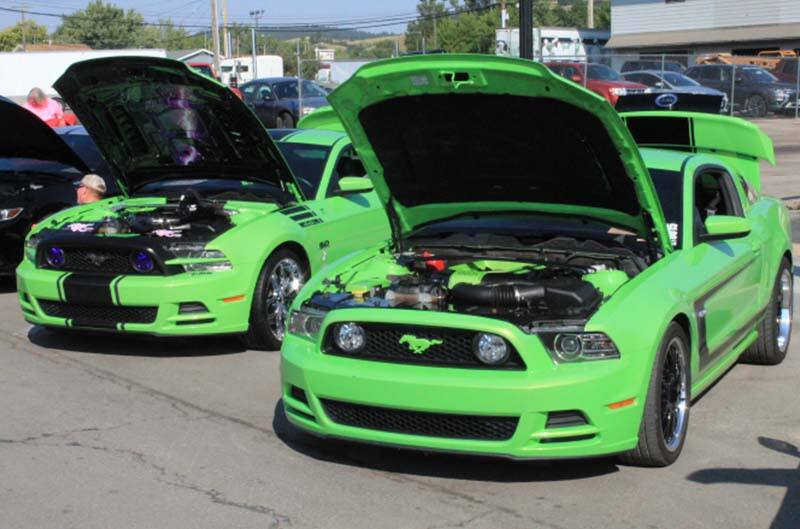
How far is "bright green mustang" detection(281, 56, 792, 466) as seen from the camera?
505 cm

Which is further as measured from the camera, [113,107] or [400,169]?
[113,107]

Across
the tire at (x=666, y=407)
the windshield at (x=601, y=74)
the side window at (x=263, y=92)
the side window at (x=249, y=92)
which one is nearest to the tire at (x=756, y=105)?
the windshield at (x=601, y=74)

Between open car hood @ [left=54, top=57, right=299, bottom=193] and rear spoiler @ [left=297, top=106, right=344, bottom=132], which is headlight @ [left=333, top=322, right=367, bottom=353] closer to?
open car hood @ [left=54, top=57, right=299, bottom=193]

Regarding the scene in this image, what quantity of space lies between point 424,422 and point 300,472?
0.73 metres

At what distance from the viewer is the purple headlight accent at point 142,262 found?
7.66 meters

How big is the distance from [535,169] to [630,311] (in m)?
1.21

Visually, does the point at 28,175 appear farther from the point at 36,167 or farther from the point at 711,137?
the point at 711,137

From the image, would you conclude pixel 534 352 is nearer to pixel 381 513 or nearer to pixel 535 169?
pixel 381 513

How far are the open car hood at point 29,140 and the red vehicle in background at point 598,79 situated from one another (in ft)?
69.2

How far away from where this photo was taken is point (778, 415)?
639 centimetres

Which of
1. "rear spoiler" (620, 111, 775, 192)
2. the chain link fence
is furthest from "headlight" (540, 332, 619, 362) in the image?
the chain link fence

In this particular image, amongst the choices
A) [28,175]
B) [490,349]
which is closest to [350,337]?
[490,349]

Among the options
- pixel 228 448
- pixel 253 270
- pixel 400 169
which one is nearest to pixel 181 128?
pixel 253 270

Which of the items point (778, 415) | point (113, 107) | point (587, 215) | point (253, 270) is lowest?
point (778, 415)
